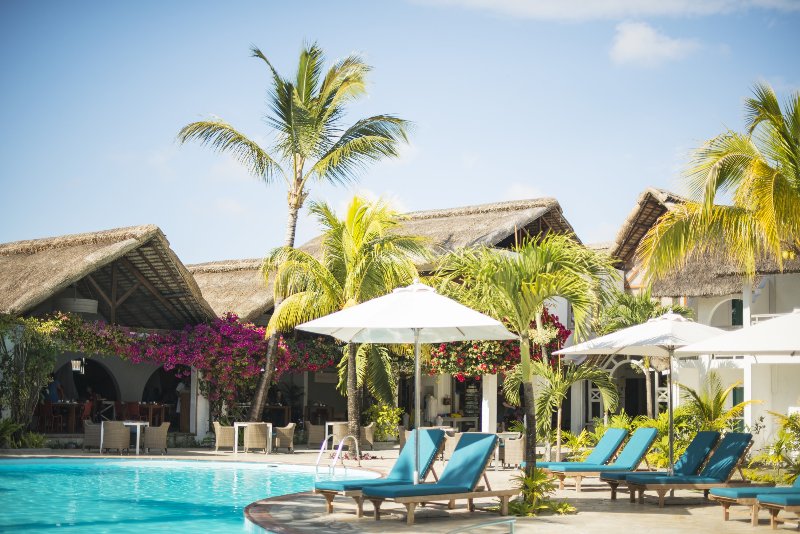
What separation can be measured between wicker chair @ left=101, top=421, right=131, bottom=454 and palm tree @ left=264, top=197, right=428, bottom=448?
3.79 m

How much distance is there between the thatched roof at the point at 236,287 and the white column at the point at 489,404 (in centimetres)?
548

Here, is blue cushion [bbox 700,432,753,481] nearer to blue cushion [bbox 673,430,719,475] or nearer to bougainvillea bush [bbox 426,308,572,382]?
blue cushion [bbox 673,430,719,475]

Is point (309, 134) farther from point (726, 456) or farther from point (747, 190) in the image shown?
point (726, 456)

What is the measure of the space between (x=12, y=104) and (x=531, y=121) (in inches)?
576

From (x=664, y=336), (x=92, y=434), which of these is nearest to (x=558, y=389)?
(x=664, y=336)

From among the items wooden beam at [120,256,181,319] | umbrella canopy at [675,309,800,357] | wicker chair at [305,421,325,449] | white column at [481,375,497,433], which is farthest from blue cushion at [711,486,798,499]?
wooden beam at [120,256,181,319]

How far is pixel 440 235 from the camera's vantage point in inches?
986

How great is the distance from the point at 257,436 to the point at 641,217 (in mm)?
14706

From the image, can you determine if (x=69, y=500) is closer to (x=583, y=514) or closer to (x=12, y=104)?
(x=583, y=514)

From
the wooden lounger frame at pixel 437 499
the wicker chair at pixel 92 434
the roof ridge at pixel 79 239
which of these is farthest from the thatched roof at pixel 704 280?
the wicker chair at pixel 92 434

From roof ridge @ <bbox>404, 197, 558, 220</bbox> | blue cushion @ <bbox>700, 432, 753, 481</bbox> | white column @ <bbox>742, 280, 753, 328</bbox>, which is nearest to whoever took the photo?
blue cushion @ <bbox>700, 432, 753, 481</bbox>

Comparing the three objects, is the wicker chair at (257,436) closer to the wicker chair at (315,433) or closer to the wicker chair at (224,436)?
the wicker chair at (224,436)

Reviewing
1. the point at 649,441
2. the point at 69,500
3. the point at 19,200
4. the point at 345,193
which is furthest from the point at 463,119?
the point at 19,200

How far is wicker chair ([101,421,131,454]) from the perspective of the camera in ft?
57.7
